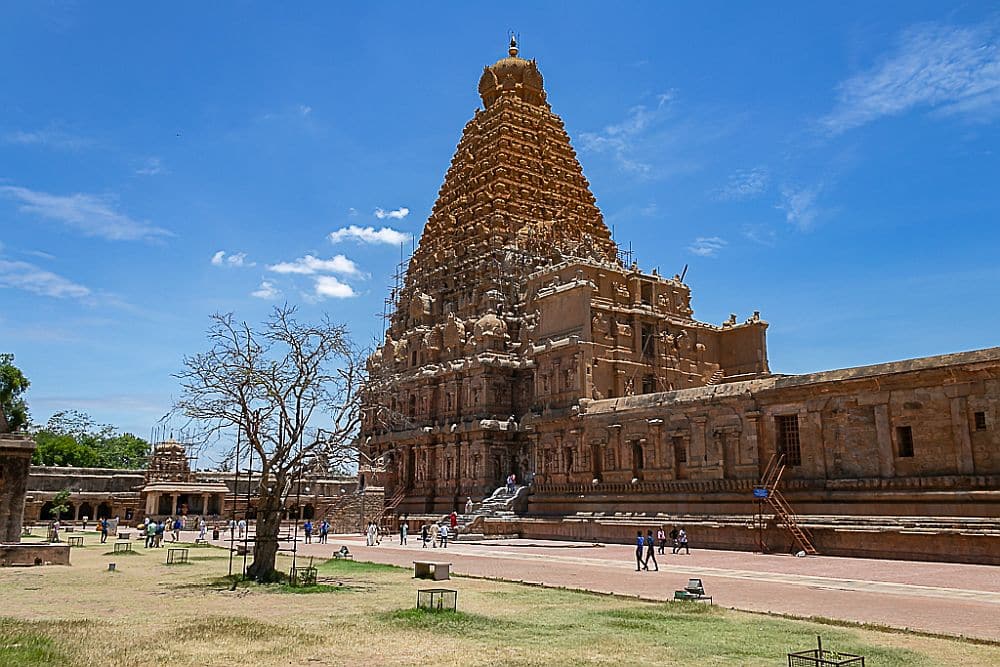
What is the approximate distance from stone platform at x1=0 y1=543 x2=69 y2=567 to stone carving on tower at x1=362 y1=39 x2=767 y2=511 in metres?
22.9

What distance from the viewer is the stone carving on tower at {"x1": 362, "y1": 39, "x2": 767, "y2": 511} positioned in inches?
2016

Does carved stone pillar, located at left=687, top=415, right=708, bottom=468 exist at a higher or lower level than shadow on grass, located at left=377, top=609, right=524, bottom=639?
higher

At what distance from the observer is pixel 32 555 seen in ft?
82.8

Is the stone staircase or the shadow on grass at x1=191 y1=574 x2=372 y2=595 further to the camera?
the stone staircase

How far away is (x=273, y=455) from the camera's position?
74.5ft

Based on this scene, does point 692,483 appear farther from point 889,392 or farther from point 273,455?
point 273,455

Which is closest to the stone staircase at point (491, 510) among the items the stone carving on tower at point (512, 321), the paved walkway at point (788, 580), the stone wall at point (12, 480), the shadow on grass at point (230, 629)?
the stone carving on tower at point (512, 321)

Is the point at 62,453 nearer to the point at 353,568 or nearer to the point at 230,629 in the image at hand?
the point at 353,568

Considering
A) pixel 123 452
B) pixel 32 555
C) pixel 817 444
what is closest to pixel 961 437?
pixel 817 444

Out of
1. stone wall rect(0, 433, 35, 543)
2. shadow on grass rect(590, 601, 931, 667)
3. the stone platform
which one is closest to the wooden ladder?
shadow on grass rect(590, 601, 931, 667)

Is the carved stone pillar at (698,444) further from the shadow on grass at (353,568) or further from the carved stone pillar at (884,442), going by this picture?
the shadow on grass at (353,568)

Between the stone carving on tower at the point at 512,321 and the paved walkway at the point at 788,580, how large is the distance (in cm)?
1728

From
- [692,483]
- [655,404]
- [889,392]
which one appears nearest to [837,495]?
[889,392]

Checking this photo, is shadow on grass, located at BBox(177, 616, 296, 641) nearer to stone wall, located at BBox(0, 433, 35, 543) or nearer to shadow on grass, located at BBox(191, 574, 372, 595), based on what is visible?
shadow on grass, located at BBox(191, 574, 372, 595)
